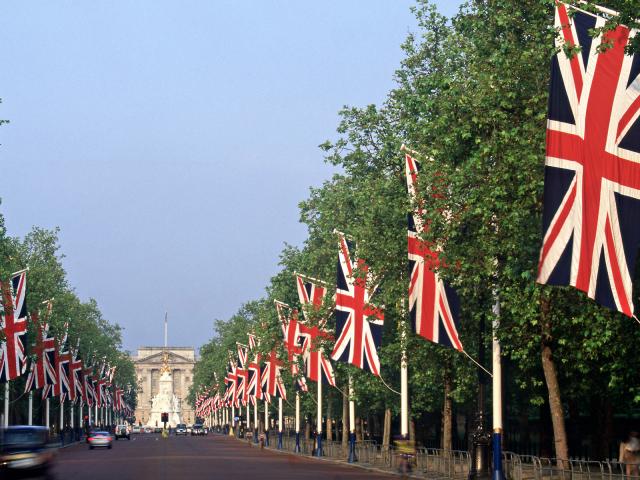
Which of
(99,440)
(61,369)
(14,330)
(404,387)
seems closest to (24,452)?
(404,387)

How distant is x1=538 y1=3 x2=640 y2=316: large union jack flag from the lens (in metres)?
23.9

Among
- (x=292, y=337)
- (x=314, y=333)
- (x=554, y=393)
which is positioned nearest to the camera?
(x=554, y=393)

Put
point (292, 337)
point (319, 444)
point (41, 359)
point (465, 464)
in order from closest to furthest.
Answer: point (465, 464) → point (292, 337) → point (319, 444) → point (41, 359)

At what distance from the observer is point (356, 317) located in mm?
53281

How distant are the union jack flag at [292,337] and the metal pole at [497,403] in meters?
33.9

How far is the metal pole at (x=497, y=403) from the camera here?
3541 cm

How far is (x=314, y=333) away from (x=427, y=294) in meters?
27.7

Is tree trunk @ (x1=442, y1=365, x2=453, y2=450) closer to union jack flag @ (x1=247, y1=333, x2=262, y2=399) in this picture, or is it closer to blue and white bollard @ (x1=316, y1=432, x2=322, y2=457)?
blue and white bollard @ (x1=316, y1=432, x2=322, y2=457)

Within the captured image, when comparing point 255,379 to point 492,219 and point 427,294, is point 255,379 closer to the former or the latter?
point 427,294

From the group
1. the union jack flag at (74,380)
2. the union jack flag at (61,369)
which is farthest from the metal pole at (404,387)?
the union jack flag at (74,380)

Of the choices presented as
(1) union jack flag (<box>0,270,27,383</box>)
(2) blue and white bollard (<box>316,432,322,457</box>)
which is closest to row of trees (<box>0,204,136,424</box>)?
(1) union jack flag (<box>0,270,27,383</box>)

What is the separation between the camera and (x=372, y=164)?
60.7 metres

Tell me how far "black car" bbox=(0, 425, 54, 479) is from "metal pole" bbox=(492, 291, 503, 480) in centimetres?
1386

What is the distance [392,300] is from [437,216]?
11.7 meters
